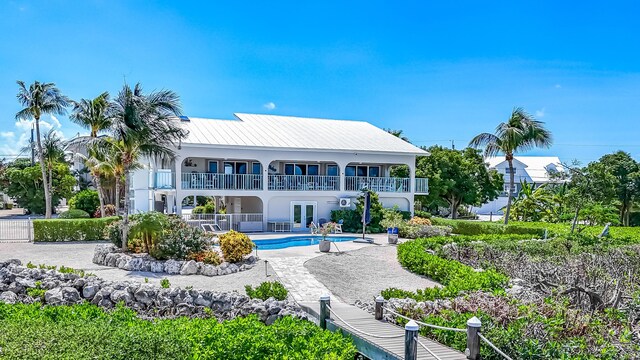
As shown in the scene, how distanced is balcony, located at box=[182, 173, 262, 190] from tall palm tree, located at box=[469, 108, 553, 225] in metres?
13.6

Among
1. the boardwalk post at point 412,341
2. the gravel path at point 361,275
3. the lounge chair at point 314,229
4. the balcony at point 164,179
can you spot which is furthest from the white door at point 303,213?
the boardwalk post at point 412,341

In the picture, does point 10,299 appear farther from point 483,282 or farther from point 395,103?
point 395,103

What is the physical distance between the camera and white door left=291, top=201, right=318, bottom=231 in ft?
89.9

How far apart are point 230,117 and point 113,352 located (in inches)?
1126

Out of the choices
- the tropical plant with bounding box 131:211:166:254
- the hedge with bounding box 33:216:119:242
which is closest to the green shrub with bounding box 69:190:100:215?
the hedge with bounding box 33:216:119:242

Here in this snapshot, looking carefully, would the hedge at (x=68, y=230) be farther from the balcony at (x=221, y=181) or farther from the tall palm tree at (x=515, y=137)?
the tall palm tree at (x=515, y=137)

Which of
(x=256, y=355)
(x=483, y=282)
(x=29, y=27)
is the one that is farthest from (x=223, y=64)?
(x=256, y=355)

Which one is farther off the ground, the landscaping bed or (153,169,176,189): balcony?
(153,169,176,189): balcony

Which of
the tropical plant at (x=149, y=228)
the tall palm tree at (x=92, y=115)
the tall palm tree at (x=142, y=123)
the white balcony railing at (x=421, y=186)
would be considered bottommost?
the tropical plant at (x=149, y=228)

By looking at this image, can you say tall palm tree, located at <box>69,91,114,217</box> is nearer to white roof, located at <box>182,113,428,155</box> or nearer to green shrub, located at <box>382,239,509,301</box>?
white roof, located at <box>182,113,428,155</box>

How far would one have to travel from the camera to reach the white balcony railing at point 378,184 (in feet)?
94.8

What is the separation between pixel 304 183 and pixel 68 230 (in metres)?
12.7

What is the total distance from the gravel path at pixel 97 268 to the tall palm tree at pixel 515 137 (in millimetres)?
18681

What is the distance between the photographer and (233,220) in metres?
26.1
